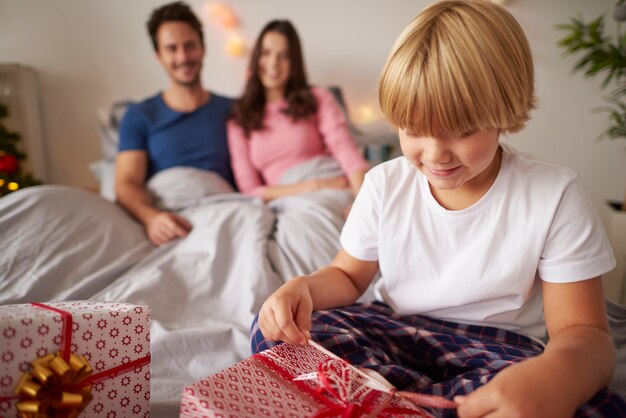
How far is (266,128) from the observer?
1678mm

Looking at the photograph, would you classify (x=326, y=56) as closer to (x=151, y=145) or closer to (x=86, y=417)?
(x=151, y=145)

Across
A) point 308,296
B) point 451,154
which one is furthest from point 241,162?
point 451,154

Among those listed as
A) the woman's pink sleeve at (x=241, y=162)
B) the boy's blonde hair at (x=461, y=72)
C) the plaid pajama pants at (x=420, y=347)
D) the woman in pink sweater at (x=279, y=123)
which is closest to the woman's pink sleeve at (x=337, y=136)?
the woman in pink sweater at (x=279, y=123)

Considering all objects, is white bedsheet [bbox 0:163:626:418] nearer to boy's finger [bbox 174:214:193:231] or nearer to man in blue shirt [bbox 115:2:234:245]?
boy's finger [bbox 174:214:193:231]

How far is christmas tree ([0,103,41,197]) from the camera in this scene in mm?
1523

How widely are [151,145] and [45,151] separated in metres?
1.04

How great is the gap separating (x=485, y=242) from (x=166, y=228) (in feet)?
2.80

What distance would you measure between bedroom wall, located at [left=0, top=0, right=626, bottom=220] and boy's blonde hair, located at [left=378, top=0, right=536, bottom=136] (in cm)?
164

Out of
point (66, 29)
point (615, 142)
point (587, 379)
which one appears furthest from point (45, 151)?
point (615, 142)

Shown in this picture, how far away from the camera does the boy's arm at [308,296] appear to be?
62cm

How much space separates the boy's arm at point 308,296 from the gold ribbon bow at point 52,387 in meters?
0.23

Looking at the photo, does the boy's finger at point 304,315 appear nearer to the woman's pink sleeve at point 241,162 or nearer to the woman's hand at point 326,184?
the woman's hand at point 326,184

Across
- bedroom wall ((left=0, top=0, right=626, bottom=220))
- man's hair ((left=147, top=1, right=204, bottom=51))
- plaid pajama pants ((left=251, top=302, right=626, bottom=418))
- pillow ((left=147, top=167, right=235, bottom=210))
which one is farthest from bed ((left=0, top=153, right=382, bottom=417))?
bedroom wall ((left=0, top=0, right=626, bottom=220))

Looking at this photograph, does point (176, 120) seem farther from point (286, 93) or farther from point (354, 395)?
point (354, 395)
